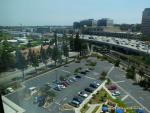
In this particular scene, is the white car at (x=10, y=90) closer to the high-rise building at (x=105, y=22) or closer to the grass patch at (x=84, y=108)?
the grass patch at (x=84, y=108)

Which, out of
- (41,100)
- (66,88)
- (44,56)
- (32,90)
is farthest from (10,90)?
(44,56)

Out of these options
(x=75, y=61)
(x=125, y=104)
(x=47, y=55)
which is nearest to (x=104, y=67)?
(x=75, y=61)

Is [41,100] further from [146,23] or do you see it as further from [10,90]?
[146,23]

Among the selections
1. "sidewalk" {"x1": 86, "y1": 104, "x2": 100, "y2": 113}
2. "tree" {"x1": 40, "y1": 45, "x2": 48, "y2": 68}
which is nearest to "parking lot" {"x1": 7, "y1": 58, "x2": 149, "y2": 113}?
"sidewalk" {"x1": 86, "y1": 104, "x2": 100, "y2": 113}

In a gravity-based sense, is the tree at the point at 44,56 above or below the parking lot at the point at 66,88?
above

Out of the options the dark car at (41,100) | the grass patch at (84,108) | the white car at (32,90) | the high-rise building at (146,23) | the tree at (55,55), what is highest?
the high-rise building at (146,23)

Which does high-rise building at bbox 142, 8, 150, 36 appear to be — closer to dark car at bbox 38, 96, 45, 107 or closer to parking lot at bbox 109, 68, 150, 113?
parking lot at bbox 109, 68, 150, 113

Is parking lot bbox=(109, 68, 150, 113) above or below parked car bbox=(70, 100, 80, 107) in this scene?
below

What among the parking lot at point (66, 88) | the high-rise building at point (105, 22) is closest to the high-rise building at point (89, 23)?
the high-rise building at point (105, 22)
